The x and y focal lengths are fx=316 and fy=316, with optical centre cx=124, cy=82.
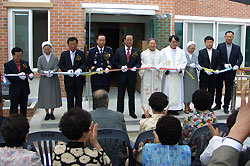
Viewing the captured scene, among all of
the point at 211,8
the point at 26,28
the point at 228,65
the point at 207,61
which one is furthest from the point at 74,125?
the point at 211,8

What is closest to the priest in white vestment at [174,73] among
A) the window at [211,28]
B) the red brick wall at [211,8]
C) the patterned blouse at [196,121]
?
the patterned blouse at [196,121]

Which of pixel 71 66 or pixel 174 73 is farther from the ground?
pixel 71 66

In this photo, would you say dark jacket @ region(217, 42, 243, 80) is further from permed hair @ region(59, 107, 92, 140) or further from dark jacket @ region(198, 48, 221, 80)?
permed hair @ region(59, 107, 92, 140)

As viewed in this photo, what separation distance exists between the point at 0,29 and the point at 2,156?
21.9 feet

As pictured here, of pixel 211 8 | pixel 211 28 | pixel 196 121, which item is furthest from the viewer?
pixel 211 8

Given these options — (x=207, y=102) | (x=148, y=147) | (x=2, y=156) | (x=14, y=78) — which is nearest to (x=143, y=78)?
(x=14, y=78)

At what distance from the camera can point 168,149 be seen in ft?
9.65

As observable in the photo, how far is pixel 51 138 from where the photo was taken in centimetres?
345

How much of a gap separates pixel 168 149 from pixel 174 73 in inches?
188

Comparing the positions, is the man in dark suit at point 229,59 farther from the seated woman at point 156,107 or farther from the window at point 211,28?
the seated woman at point 156,107

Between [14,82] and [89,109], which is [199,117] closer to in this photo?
[14,82]

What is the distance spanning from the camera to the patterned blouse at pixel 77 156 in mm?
2631

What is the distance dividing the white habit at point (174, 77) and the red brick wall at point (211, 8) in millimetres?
3960

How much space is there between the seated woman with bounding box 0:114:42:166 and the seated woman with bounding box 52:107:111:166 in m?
0.21
